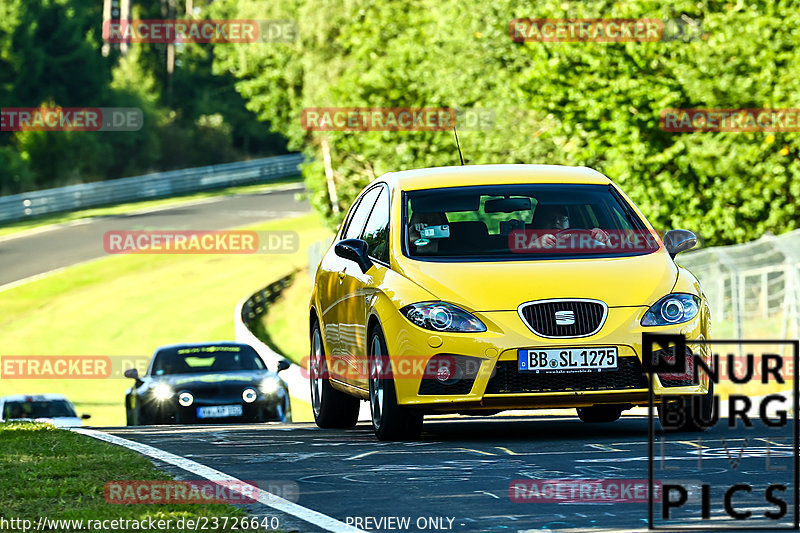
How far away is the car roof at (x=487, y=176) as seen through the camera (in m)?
11.4

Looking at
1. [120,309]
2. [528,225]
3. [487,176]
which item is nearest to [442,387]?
[528,225]

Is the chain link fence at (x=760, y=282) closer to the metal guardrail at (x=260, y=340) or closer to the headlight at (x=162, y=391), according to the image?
the metal guardrail at (x=260, y=340)

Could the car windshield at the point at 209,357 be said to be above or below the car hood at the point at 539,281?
below

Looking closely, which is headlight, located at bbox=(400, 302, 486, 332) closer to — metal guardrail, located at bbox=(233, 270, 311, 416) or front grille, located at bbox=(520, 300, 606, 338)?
front grille, located at bbox=(520, 300, 606, 338)

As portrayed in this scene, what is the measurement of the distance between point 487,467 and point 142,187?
220 feet

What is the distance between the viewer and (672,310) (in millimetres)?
10242

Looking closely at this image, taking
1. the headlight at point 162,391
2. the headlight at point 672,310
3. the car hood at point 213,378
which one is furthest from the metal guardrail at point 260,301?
the headlight at point 672,310

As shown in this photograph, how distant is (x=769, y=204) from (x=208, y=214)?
38.7 m

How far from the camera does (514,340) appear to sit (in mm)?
9938

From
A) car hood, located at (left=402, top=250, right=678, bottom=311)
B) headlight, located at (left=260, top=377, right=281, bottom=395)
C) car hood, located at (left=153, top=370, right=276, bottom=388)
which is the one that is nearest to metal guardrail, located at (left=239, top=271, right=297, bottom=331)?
car hood, located at (left=153, top=370, right=276, bottom=388)

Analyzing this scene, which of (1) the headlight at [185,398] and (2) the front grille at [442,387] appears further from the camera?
(1) the headlight at [185,398]

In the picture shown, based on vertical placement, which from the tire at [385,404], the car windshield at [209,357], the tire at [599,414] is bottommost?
the car windshield at [209,357]

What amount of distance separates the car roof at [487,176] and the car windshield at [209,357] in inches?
339

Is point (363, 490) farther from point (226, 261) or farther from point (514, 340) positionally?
point (226, 261)
